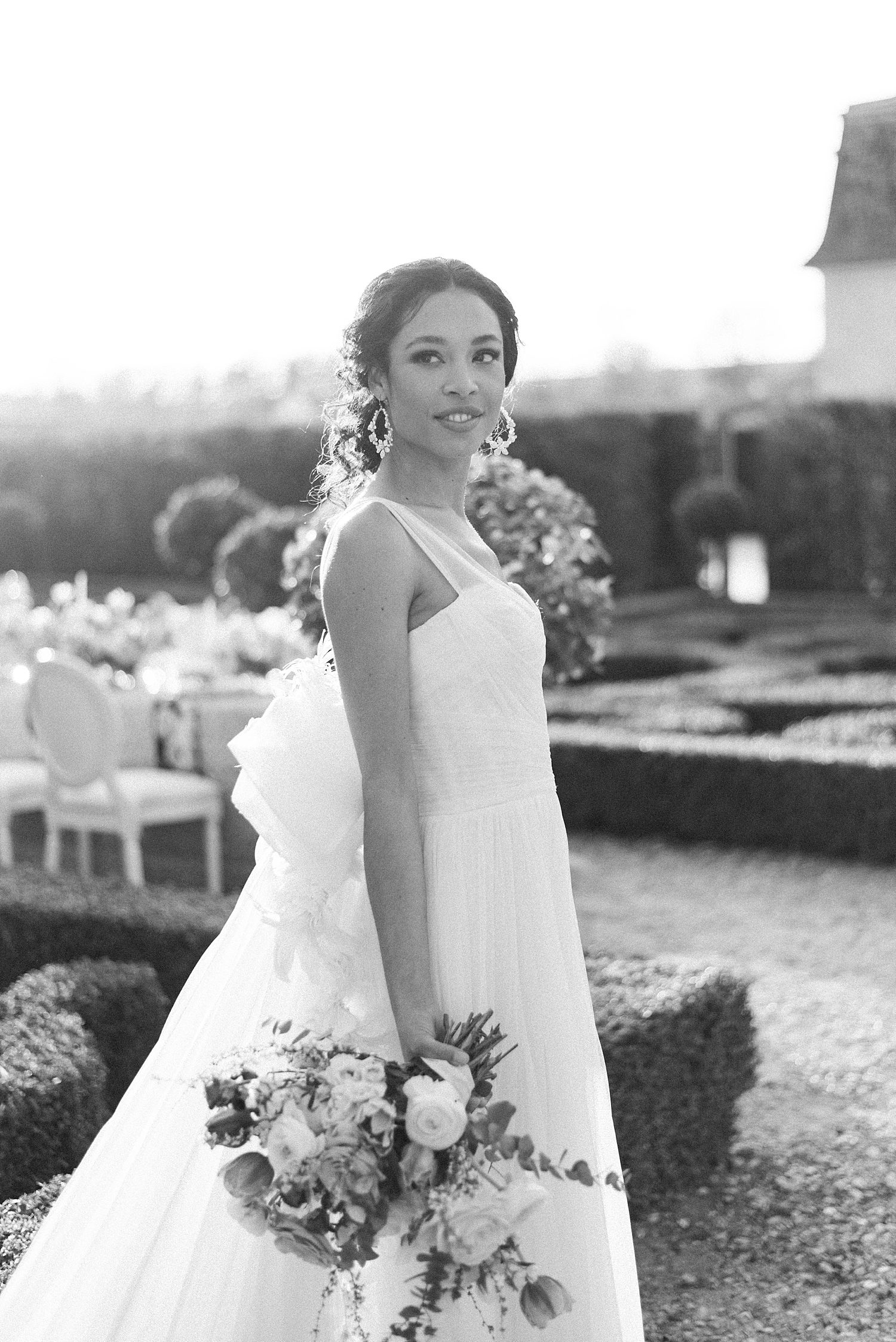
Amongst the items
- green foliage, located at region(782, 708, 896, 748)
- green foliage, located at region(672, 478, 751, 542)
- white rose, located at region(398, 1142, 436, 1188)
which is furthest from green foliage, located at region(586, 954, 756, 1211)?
green foliage, located at region(672, 478, 751, 542)

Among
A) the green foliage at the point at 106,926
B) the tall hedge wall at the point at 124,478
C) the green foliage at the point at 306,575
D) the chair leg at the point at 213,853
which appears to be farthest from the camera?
the tall hedge wall at the point at 124,478

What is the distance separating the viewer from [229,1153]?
2178 mm

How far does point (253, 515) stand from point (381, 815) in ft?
51.2

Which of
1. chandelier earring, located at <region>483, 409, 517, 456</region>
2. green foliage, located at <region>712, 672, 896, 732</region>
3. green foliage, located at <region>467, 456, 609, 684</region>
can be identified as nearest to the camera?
chandelier earring, located at <region>483, 409, 517, 456</region>

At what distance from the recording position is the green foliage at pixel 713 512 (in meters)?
18.6

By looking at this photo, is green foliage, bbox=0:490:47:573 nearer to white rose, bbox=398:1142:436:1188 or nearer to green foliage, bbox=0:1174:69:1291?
green foliage, bbox=0:1174:69:1291

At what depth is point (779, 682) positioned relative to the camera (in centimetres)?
1070

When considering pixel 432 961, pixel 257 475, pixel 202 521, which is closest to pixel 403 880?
pixel 432 961

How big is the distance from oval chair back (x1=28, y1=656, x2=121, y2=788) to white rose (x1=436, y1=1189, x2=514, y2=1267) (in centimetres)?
461

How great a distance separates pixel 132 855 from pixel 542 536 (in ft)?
→ 6.87

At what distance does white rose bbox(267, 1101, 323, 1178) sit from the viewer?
1.78 m

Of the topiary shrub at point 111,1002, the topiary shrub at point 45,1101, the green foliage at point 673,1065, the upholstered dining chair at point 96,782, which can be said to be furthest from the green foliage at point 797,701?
the topiary shrub at point 45,1101

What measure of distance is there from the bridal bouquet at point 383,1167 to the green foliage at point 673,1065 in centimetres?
182

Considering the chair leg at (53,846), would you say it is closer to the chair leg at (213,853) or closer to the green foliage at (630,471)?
the chair leg at (213,853)
